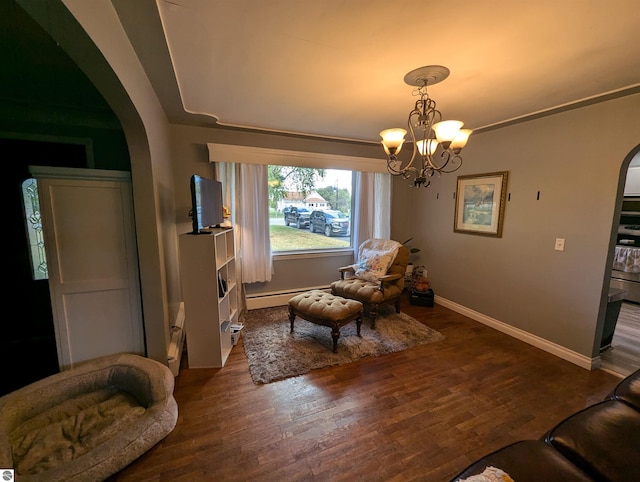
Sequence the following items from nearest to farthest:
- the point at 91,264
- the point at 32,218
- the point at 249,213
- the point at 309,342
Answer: the point at 91,264 → the point at 32,218 → the point at 309,342 → the point at 249,213

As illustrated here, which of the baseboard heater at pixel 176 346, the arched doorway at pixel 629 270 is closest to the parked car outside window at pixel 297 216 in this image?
the baseboard heater at pixel 176 346

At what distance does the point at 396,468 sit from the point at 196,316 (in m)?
1.85

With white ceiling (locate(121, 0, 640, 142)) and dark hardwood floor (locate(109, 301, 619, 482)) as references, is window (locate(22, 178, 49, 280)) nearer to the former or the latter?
white ceiling (locate(121, 0, 640, 142))

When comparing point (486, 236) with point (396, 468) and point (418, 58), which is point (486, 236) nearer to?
point (418, 58)

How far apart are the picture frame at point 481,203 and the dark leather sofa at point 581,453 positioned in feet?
7.49

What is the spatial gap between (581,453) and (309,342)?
2.10 metres

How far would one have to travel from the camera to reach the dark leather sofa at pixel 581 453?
0.92 m

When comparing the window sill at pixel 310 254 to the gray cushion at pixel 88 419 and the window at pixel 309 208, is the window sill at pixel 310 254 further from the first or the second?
the gray cushion at pixel 88 419

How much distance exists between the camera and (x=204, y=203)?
2287 mm

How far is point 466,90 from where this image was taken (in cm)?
213

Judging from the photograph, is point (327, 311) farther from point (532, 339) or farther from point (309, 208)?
point (532, 339)

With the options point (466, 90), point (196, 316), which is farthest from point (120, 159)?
point (466, 90)

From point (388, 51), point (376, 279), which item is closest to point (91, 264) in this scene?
point (388, 51)

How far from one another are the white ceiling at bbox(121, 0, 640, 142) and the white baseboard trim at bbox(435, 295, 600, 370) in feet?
7.57
